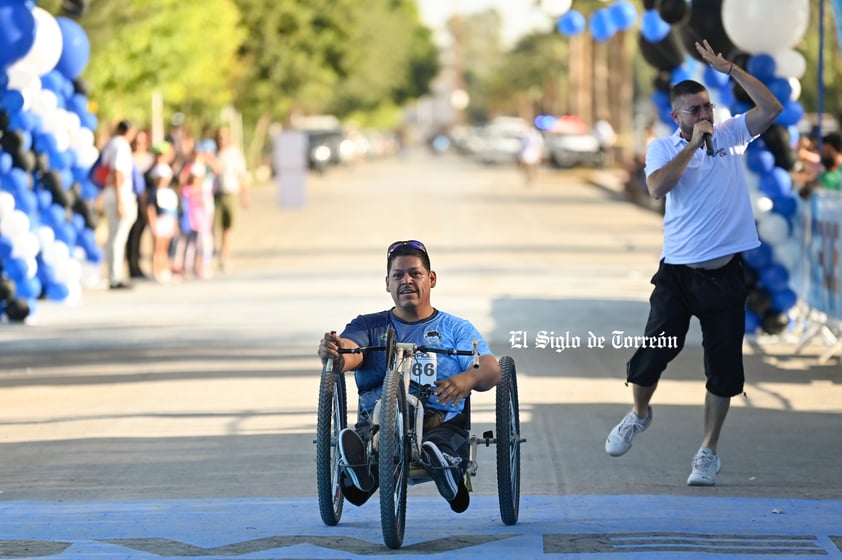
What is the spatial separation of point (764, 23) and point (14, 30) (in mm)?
6196

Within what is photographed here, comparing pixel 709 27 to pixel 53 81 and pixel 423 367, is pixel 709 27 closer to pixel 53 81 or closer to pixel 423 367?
pixel 53 81

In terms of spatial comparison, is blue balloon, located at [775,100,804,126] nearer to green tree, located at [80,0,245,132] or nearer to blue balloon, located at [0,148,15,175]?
blue balloon, located at [0,148,15,175]

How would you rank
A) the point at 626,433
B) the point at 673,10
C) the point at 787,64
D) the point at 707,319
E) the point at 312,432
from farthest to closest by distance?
the point at 673,10 → the point at 787,64 → the point at 312,432 → the point at 626,433 → the point at 707,319

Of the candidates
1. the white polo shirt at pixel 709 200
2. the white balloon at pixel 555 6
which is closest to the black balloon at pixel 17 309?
the white polo shirt at pixel 709 200

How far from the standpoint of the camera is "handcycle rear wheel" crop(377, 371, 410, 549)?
6512mm

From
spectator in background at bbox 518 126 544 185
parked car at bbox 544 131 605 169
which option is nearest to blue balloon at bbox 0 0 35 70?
spectator in background at bbox 518 126 544 185

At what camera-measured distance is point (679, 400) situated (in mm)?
11484

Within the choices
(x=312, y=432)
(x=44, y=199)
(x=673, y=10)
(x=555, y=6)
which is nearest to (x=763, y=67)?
(x=673, y=10)

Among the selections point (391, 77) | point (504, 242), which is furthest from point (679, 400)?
point (391, 77)

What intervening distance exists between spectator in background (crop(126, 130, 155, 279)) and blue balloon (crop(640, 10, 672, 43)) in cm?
570

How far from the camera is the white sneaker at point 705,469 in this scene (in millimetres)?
8297

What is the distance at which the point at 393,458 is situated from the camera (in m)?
6.55

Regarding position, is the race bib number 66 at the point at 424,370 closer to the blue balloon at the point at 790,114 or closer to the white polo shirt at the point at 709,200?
the white polo shirt at the point at 709,200

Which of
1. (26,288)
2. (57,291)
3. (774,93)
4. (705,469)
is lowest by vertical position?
(57,291)
